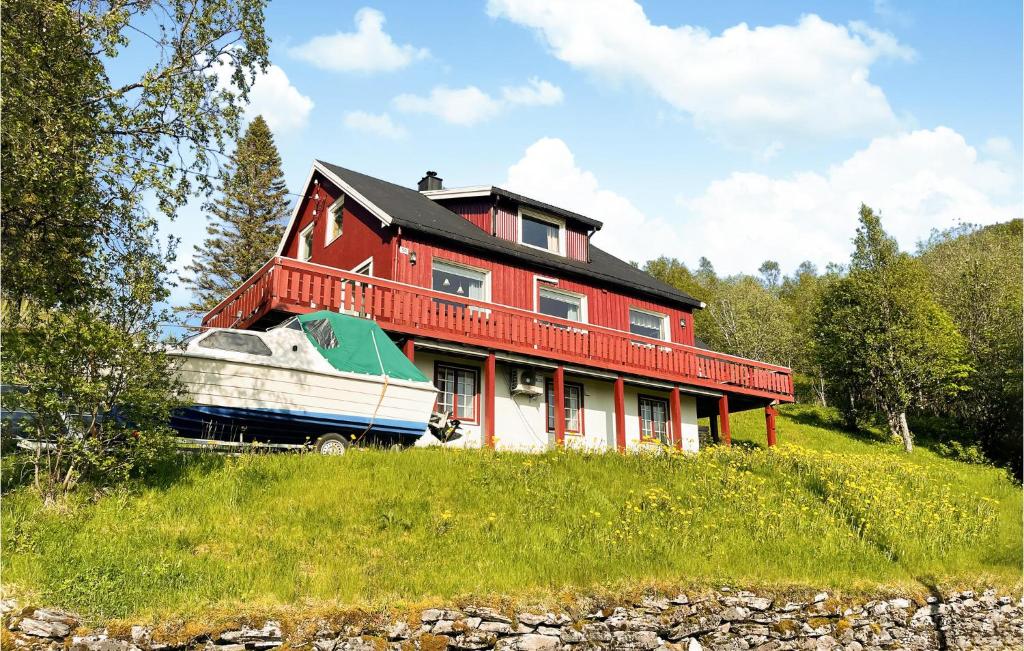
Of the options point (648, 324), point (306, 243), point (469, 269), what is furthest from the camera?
point (306, 243)

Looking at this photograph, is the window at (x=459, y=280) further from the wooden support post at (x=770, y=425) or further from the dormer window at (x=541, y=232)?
the wooden support post at (x=770, y=425)

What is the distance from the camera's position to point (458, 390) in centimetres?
1977

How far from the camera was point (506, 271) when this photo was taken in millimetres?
22203

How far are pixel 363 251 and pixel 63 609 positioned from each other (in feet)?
49.3

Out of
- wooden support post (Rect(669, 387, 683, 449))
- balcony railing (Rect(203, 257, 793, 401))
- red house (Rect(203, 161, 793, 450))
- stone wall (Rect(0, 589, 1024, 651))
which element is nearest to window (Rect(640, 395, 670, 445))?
red house (Rect(203, 161, 793, 450))

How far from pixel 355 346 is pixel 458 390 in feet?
16.1

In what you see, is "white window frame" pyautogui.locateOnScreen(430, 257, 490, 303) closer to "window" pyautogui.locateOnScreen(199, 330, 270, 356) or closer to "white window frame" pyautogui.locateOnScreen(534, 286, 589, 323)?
"white window frame" pyautogui.locateOnScreen(534, 286, 589, 323)

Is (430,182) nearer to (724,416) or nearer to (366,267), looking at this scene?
(366,267)

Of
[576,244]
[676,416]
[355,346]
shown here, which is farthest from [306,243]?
[676,416]

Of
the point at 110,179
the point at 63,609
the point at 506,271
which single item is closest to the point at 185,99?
the point at 110,179

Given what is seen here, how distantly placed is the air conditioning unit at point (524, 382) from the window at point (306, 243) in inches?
372

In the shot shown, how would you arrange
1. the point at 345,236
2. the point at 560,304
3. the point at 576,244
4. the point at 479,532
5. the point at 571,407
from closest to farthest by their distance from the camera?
the point at 479,532 < the point at 571,407 < the point at 345,236 < the point at 560,304 < the point at 576,244

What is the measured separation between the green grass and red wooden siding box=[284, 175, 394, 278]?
798 cm

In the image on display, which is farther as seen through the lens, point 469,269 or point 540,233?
point 540,233
